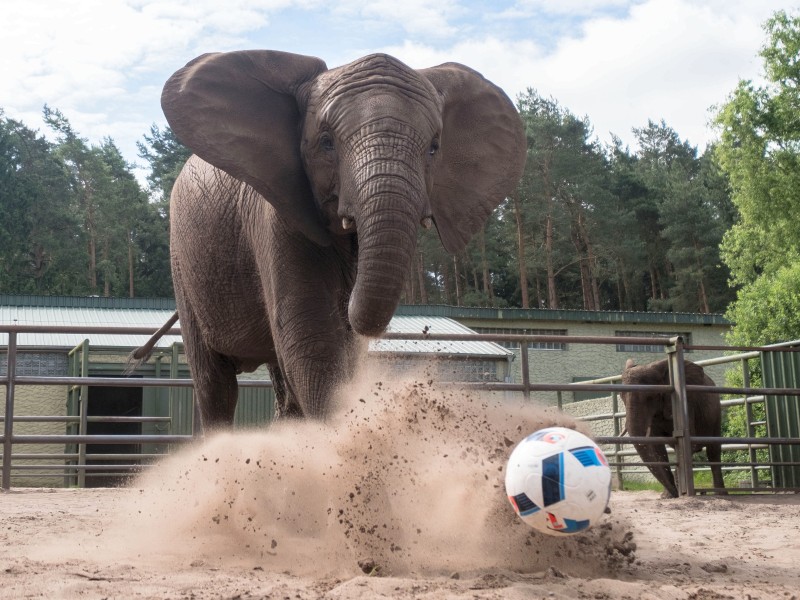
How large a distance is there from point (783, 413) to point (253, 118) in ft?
26.0

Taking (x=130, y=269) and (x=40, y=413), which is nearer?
(x=40, y=413)

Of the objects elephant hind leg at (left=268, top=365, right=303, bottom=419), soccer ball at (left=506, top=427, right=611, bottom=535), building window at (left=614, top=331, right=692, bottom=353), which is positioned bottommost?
soccer ball at (left=506, top=427, right=611, bottom=535)

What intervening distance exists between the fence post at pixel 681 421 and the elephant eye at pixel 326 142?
590 centimetres

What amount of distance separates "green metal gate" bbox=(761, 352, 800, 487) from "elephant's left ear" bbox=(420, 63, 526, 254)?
6.04 meters

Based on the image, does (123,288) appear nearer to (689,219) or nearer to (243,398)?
(689,219)

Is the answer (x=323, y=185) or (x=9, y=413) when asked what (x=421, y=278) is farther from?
(x=323, y=185)

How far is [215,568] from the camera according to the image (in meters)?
4.31

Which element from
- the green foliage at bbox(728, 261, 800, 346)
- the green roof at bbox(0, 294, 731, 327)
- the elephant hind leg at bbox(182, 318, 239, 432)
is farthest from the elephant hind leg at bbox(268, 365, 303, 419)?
the green roof at bbox(0, 294, 731, 327)

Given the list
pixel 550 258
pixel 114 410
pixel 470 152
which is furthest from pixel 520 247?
pixel 470 152

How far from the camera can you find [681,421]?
9.99m

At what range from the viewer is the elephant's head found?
14.7ft

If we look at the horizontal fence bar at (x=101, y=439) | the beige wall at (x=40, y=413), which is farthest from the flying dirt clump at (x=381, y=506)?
the beige wall at (x=40, y=413)

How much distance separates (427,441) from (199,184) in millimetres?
2845

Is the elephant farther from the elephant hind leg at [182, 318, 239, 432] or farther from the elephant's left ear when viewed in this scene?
the elephant hind leg at [182, 318, 239, 432]
